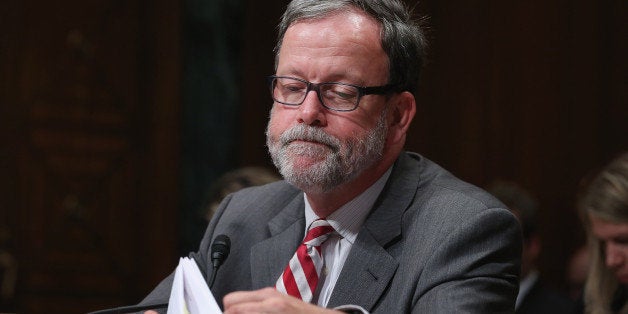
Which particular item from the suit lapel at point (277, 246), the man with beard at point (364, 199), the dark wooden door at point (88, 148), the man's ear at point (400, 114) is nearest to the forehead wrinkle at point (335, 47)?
the man with beard at point (364, 199)

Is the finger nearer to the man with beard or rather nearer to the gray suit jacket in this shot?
the man with beard

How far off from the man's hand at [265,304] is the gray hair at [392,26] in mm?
698

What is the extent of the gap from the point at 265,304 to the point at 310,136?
0.51 m

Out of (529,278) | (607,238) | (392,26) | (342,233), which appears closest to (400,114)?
(392,26)

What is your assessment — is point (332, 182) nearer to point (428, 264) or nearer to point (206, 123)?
point (428, 264)

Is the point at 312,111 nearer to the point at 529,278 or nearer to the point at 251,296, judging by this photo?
the point at 251,296

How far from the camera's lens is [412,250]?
2.29m

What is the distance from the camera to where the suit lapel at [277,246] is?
2.51m

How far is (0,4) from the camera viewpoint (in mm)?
5672

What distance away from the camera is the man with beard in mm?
2217

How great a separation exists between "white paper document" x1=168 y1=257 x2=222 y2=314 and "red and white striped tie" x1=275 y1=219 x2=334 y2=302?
0.37 metres

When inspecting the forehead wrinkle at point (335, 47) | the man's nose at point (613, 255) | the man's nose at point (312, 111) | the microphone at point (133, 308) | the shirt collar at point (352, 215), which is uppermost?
the forehead wrinkle at point (335, 47)

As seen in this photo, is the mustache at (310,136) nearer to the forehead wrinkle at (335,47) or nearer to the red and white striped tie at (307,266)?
the forehead wrinkle at (335,47)

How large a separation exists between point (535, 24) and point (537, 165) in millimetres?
792
